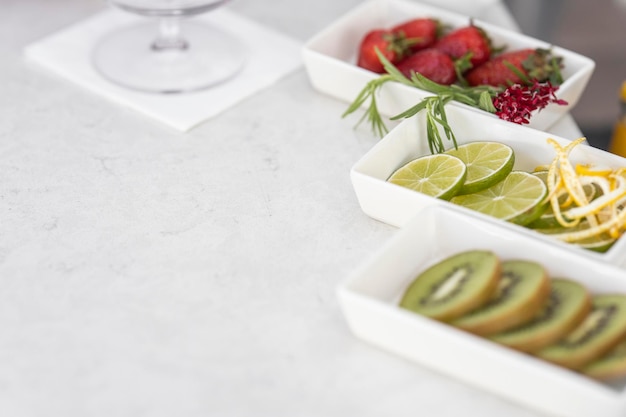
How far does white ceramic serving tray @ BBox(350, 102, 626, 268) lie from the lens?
0.96 meters

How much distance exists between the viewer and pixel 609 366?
744mm


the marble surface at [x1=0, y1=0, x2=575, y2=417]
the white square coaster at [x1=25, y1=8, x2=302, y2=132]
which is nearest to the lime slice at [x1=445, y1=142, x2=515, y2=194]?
the marble surface at [x1=0, y1=0, x2=575, y2=417]

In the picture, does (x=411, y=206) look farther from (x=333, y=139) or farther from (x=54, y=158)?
(x=54, y=158)

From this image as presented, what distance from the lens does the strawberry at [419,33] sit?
4.05ft

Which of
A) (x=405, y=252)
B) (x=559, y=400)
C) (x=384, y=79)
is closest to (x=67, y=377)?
(x=405, y=252)

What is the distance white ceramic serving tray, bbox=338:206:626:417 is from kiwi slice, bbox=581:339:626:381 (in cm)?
1

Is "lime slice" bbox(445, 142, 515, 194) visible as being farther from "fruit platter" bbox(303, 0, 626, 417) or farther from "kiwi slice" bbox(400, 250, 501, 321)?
"kiwi slice" bbox(400, 250, 501, 321)

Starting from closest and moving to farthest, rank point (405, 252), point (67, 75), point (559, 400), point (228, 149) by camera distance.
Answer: point (559, 400) < point (405, 252) < point (228, 149) < point (67, 75)

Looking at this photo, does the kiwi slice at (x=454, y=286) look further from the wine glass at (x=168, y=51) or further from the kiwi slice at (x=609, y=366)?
the wine glass at (x=168, y=51)

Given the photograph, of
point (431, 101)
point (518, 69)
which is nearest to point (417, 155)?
point (431, 101)

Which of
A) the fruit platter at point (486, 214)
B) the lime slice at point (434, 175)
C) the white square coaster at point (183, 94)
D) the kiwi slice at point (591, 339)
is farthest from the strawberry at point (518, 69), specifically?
the kiwi slice at point (591, 339)

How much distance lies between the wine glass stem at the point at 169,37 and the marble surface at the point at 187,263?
0.52 ft

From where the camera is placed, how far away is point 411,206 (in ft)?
3.11

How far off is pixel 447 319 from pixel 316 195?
33 cm
